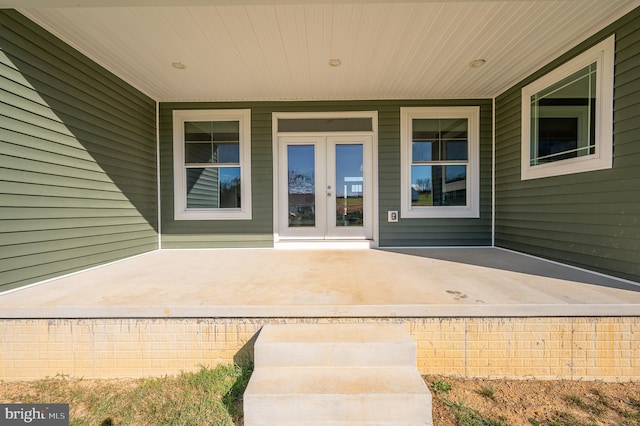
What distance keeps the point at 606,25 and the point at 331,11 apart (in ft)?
8.46

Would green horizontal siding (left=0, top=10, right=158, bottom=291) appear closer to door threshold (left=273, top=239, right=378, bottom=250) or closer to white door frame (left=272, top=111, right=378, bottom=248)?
white door frame (left=272, top=111, right=378, bottom=248)

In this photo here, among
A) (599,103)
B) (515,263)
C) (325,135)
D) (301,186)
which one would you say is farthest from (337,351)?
(325,135)

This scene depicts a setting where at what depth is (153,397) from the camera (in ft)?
5.93

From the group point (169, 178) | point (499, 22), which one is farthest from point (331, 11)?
point (169, 178)

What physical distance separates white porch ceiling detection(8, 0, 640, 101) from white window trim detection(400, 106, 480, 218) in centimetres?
43

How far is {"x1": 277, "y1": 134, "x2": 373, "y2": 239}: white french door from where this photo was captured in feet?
15.0

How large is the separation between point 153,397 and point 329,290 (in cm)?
138

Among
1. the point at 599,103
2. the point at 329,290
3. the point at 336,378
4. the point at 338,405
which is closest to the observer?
Result: the point at 338,405

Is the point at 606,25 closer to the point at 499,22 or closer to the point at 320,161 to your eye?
the point at 499,22

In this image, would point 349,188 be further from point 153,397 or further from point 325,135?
point 153,397

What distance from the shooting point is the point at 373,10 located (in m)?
2.47

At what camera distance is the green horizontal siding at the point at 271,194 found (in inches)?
173

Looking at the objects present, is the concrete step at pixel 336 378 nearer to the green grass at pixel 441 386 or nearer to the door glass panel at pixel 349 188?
the green grass at pixel 441 386

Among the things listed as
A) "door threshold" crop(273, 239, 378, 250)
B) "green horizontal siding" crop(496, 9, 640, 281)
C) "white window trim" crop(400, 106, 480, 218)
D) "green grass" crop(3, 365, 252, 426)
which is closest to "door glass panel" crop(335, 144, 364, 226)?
"door threshold" crop(273, 239, 378, 250)
